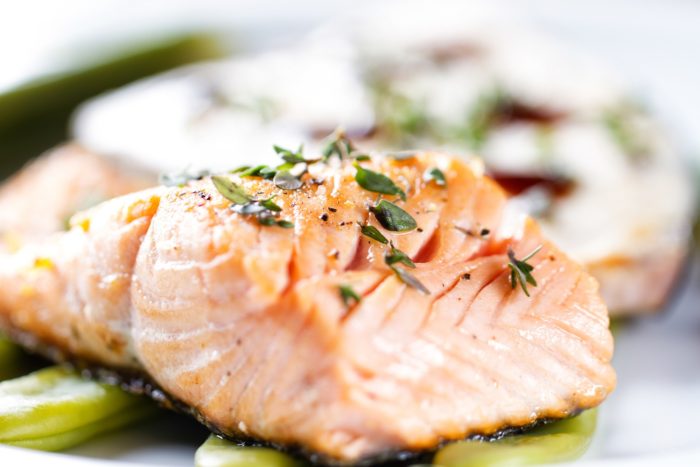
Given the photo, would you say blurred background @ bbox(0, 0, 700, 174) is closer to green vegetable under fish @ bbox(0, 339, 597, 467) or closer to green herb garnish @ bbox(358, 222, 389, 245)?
green vegetable under fish @ bbox(0, 339, 597, 467)

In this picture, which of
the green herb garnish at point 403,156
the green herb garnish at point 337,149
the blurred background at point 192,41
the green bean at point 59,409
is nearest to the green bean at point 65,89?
the blurred background at point 192,41

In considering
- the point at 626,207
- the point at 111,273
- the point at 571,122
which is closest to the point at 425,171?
the point at 111,273

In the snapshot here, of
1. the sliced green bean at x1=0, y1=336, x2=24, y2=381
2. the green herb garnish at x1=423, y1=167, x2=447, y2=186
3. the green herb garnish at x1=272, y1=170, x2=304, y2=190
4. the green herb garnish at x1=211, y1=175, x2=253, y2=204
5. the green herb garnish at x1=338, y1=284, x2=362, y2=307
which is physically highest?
the green herb garnish at x1=211, y1=175, x2=253, y2=204

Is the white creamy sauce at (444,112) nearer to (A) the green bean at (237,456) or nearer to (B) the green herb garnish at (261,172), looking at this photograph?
(B) the green herb garnish at (261,172)

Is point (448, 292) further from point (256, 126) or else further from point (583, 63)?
point (583, 63)

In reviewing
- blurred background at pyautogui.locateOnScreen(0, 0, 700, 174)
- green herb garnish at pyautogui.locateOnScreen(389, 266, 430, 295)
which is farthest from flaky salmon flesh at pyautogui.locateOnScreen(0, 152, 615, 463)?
blurred background at pyautogui.locateOnScreen(0, 0, 700, 174)

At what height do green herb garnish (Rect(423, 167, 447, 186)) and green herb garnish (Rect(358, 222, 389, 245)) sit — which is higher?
green herb garnish (Rect(423, 167, 447, 186))

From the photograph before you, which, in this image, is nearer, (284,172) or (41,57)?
(284,172)
